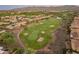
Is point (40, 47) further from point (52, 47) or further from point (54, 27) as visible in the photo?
point (54, 27)

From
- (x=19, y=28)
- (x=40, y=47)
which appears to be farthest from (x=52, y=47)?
(x=19, y=28)

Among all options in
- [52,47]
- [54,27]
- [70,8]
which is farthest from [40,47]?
[70,8]

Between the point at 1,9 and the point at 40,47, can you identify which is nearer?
the point at 40,47
